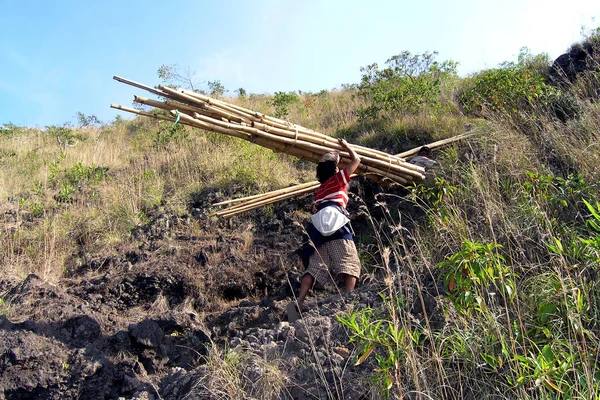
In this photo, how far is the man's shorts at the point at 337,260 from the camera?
385 centimetres

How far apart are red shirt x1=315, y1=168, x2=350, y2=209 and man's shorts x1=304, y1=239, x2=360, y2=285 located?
34 centimetres

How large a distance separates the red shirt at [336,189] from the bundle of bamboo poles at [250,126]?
476mm

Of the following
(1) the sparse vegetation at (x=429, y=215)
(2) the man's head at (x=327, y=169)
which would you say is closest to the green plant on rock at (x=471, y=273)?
(1) the sparse vegetation at (x=429, y=215)

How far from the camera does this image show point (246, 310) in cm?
416

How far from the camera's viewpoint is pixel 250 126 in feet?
13.3

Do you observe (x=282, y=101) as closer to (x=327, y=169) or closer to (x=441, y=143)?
(x=441, y=143)

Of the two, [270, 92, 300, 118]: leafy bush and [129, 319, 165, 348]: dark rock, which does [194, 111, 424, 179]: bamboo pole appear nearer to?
[129, 319, 165, 348]: dark rock

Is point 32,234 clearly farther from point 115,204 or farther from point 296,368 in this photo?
point 296,368

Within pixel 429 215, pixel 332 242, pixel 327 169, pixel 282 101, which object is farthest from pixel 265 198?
pixel 282 101

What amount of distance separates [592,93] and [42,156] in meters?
8.91

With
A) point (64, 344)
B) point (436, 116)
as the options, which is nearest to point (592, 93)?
point (436, 116)

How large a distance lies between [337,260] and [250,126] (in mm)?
1337

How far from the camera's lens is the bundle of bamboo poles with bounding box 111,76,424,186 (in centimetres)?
370

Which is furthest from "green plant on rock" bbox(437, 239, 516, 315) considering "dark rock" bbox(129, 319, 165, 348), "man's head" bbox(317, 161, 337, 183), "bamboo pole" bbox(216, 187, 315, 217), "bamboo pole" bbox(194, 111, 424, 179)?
"bamboo pole" bbox(216, 187, 315, 217)
